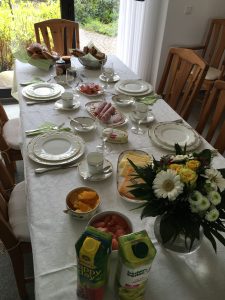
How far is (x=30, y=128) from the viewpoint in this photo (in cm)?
124

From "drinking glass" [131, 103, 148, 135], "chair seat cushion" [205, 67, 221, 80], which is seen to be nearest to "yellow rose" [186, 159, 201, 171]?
"drinking glass" [131, 103, 148, 135]

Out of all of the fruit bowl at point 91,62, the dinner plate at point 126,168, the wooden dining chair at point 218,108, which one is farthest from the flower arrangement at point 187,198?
the fruit bowl at point 91,62

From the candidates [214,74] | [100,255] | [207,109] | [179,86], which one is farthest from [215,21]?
[100,255]

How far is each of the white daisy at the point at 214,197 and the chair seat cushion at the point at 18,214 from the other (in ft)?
2.44

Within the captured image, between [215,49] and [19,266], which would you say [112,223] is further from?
[215,49]

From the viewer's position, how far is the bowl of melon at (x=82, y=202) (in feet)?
2.66

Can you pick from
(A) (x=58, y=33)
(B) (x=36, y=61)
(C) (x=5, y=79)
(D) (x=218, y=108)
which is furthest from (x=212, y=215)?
(C) (x=5, y=79)

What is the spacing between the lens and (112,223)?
0.77 meters

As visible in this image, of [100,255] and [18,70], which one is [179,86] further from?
[100,255]

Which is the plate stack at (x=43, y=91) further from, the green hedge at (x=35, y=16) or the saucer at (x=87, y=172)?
the green hedge at (x=35, y=16)

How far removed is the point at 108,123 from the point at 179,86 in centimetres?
74

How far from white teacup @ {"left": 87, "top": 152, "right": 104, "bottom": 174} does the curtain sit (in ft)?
7.40

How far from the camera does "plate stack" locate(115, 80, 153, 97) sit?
61.7 inches

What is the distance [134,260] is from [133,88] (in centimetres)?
124
